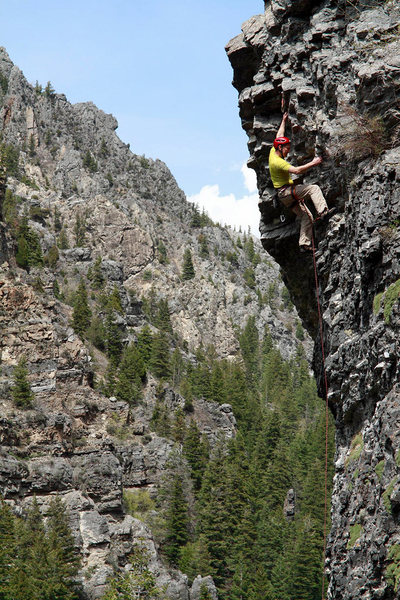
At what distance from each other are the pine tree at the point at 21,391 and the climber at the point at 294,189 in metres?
41.1

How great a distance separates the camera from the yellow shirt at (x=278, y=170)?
1331 centimetres

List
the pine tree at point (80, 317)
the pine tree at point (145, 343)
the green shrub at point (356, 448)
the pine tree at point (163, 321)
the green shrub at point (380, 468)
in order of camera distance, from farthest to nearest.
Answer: the pine tree at point (163, 321), the pine tree at point (145, 343), the pine tree at point (80, 317), the green shrub at point (356, 448), the green shrub at point (380, 468)

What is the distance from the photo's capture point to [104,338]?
79188mm

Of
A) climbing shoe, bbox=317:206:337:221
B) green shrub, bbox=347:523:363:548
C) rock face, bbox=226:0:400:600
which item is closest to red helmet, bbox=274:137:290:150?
rock face, bbox=226:0:400:600

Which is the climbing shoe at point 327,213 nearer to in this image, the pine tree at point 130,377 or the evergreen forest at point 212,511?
the evergreen forest at point 212,511

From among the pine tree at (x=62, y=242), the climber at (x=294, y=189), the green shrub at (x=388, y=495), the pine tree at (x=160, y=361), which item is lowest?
the green shrub at (x=388, y=495)

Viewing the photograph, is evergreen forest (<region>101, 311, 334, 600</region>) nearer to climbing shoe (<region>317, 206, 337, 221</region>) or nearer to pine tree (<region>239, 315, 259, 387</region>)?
climbing shoe (<region>317, 206, 337, 221</region>)

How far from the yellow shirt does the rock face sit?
1.75 ft

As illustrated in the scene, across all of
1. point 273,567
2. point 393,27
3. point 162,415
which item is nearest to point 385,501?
point 393,27

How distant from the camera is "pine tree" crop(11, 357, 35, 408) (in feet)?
169

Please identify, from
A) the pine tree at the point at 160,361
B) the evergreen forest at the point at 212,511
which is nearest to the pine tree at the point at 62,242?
the evergreen forest at the point at 212,511

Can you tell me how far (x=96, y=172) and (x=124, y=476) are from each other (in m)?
104

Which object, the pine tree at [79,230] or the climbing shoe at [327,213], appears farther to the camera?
the pine tree at [79,230]

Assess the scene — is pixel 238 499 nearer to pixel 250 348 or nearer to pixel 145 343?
pixel 145 343
